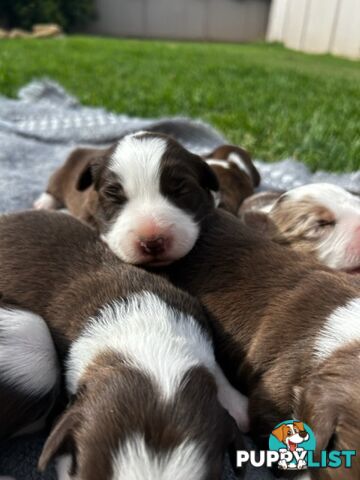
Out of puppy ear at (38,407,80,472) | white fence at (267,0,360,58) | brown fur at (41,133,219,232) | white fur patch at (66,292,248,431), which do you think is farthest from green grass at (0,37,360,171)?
puppy ear at (38,407,80,472)

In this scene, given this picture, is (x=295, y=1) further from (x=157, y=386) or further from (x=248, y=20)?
(x=157, y=386)

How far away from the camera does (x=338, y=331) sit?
8.28 ft

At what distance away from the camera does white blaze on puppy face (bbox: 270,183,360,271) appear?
3645 millimetres

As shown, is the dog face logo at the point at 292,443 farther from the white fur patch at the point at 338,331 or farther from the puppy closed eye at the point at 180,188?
the puppy closed eye at the point at 180,188

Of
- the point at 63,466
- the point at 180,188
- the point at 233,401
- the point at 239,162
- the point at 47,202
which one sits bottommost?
the point at 47,202

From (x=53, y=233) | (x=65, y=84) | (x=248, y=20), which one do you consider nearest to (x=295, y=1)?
(x=248, y=20)

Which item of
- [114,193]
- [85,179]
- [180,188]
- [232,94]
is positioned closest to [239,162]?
[85,179]

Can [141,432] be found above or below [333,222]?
above

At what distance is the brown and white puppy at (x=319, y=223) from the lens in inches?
144

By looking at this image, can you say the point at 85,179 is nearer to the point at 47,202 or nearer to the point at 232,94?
the point at 47,202

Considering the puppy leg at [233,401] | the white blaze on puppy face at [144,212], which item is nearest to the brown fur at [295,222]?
the white blaze on puppy face at [144,212]

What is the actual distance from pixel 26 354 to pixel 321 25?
2353cm

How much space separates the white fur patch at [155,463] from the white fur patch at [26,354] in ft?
2.93

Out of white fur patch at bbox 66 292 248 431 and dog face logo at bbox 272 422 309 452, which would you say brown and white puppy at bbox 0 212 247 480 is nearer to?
white fur patch at bbox 66 292 248 431
